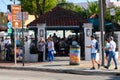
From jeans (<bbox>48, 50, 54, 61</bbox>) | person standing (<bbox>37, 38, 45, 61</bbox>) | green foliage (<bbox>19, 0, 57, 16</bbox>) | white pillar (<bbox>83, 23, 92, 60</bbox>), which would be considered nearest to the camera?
jeans (<bbox>48, 50, 54, 61</bbox>)

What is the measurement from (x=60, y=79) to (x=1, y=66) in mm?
9036

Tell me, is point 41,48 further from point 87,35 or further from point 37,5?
point 37,5

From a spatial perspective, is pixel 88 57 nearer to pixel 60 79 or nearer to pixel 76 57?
pixel 76 57

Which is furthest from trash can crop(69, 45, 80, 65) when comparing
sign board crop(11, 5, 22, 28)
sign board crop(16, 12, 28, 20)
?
sign board crop(11, 5, 22, 28)

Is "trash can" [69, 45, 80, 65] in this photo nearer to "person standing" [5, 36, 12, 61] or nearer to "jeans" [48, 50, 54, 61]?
"jeans" [48, 50, 54, 61]

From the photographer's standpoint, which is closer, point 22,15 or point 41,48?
point 22,15

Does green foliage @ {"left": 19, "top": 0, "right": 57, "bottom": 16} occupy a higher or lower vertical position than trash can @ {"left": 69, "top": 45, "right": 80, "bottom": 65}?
higher

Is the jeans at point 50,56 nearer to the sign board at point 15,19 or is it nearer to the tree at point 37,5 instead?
the sign board at point 15,19

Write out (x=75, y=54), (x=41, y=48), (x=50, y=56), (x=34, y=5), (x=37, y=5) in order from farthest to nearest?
(x=34, y=5), (x=37, y=5), (x=41, y=48), (x=50, y=56), (x=75, y=54)

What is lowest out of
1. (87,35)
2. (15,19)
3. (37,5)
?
(87,35)

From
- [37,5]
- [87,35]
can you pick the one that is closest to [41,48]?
[87,35]

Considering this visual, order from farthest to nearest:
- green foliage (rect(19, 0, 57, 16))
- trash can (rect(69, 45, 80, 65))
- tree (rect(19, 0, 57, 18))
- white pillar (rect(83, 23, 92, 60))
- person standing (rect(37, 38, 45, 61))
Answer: green foliage (rect(19, 0, 57, 16)) < tree (rect(19, 0, 57, 18)) < white pillar (rect(83, 23, 92, 60)) < person standing (rect(37, 38, 45, 61)) < trash can (rect(69, 45, 80, 65))

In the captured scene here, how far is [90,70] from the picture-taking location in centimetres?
2309

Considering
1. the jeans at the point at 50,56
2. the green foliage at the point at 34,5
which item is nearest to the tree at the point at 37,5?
the green foliage at the point at 34,5
